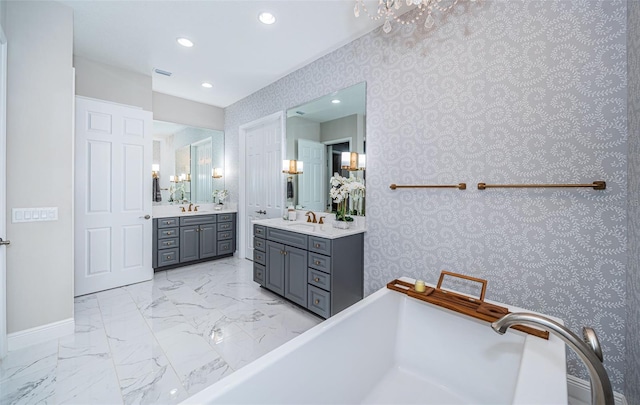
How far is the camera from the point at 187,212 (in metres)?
4.35

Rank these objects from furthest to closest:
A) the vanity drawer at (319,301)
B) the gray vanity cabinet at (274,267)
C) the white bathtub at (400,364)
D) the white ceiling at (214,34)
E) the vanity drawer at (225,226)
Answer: the vanity drawer at (225,226)
the gray vanity cabinet at (274,267)
the vanity drawer at (319,301)
the white ceiling at (214,34)
the white bathtub at (400,364)

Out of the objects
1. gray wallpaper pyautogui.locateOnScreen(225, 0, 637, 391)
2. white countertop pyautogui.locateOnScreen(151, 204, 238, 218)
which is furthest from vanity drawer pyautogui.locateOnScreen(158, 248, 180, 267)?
gray wallpaper pyautogui.locateOnScreen(225, 0, 637, 391)

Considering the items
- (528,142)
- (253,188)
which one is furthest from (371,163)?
(253,188)

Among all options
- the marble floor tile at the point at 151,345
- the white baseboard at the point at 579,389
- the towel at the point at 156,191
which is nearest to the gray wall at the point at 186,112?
the towel at the point at 156,191

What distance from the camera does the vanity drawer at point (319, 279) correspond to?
2385 mm

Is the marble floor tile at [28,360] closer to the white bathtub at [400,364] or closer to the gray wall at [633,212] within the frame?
the white bathtub at [400,364]

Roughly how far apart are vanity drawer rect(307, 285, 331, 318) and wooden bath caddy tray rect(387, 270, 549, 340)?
0.83 metres

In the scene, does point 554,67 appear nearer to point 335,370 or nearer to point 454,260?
point 454,260

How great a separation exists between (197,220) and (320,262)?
8.63 ft

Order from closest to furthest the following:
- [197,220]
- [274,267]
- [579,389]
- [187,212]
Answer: [579,389] < [274,267] < [197,220] < [187,212]

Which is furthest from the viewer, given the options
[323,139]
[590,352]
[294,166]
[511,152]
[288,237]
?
[294,166]

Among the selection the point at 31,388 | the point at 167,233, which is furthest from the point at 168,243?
the point at 31,388

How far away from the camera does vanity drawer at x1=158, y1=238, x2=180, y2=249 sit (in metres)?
3.79

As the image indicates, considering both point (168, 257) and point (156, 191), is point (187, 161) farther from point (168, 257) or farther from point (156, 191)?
point (168, 257)
